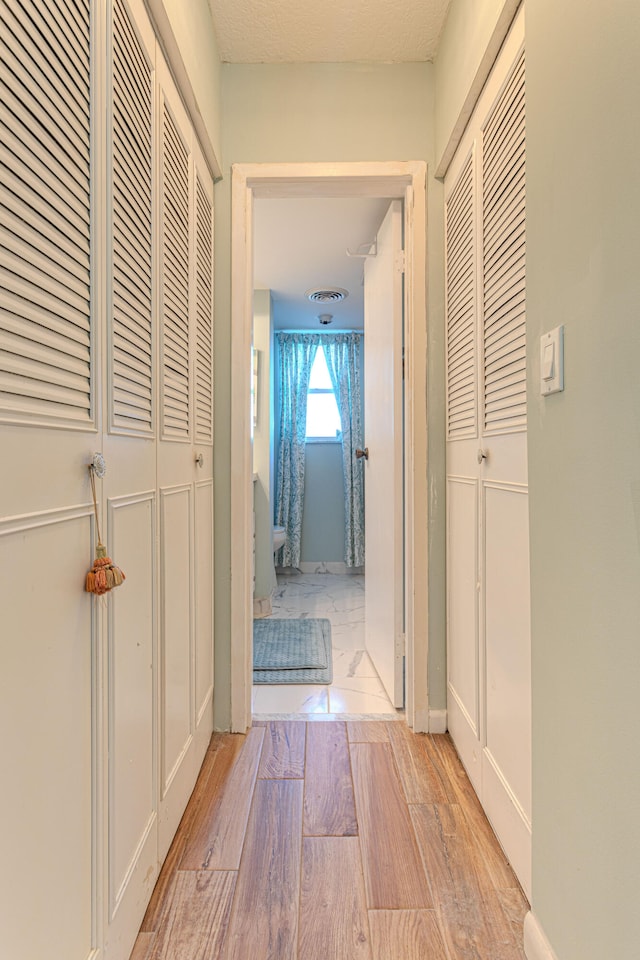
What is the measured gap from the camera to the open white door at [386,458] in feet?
6.81

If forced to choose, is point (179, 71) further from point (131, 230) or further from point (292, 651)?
point (292, 651)

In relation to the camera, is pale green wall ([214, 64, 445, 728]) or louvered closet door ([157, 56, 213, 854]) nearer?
louvered closet door ([157, 56, 213, 854])

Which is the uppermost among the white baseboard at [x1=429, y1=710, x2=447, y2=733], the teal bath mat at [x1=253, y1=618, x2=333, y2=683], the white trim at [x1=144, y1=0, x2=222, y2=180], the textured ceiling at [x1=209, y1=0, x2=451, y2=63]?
the textured ceiling at [x1=209, y1=0, x2=451, y2=63]

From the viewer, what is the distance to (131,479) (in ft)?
3.51

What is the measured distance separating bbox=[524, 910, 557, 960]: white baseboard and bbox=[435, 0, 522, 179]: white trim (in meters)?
1.99

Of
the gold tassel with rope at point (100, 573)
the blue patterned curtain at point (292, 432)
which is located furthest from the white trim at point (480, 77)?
the blue patterned curtain at point (292, 432)

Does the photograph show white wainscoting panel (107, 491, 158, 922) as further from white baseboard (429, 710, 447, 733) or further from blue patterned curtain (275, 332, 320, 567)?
blue patterned curtain (275, 332, 320, 567)

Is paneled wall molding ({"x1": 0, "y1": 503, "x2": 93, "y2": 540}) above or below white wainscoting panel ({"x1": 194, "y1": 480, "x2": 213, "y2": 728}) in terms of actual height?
above

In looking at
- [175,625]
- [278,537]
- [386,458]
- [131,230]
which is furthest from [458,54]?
[278,537]

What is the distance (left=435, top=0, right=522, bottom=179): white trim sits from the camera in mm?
1211

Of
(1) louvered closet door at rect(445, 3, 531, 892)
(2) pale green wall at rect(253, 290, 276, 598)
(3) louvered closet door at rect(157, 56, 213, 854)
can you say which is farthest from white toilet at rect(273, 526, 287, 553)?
(1) louvered closet door at rect(445, 3, 531, 892)

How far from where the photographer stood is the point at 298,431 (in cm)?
474

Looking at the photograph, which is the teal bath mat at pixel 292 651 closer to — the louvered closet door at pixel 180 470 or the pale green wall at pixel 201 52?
the louvered closet door at pixel 180 470

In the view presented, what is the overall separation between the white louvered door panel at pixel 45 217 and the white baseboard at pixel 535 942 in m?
1.27
